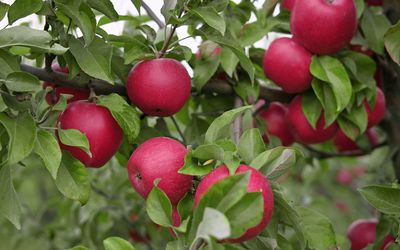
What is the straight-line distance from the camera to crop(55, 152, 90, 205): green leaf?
35.9 inches

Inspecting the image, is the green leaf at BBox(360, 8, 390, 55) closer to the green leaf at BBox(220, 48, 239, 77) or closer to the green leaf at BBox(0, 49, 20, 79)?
the green leaf at BBox(220, 48, 239, 77)

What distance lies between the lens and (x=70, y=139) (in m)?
0.90

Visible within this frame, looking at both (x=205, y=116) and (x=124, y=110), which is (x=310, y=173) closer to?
(x=205, y=116)

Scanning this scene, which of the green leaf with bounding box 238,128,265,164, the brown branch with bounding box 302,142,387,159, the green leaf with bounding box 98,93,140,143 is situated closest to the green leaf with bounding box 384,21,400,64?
the green leaf with bounding box 238,128,265,164

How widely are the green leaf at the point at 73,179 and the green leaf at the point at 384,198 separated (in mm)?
394

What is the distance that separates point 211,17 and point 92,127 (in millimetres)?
236

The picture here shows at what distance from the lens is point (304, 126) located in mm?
1305

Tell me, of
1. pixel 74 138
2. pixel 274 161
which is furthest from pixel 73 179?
pixel 274 161

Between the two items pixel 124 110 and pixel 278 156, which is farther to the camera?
pixel 124 110

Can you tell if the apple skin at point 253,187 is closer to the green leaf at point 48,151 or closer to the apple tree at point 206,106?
the apple tree at point 206,106

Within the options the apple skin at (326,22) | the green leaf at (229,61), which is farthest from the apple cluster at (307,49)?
the green leaf at (229,61)

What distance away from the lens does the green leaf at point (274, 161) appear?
2.77 feet

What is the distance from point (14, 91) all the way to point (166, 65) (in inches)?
9.6

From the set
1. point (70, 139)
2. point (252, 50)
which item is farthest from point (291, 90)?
point (70, 139)
